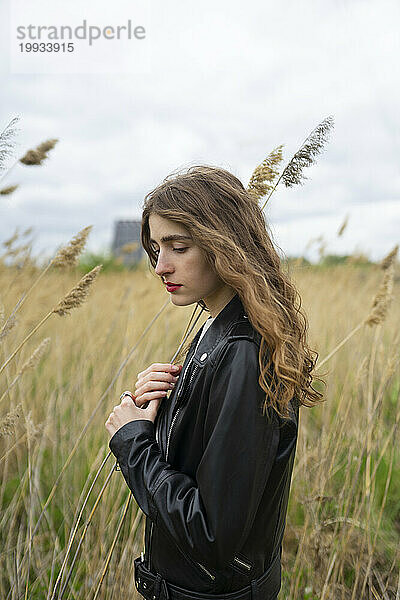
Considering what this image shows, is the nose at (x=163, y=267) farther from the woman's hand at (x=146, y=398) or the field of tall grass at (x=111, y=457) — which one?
the field of tall grass at (x=111, y=457)

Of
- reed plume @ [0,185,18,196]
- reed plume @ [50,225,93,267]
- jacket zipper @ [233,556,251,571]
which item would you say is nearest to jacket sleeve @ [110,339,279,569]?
jacket zipper @ [233,556,251,571]

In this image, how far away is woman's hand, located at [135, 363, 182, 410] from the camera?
1.24m

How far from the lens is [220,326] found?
1.17 meters

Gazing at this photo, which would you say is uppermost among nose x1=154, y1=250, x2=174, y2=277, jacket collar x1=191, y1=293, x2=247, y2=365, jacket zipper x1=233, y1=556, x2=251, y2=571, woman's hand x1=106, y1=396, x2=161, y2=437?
nose x1=154, y1=250, x2=174, y2=277

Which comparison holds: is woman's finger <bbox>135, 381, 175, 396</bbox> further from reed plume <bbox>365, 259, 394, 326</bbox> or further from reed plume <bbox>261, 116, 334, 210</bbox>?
reed plume <bbox>365, 259, 394, 326</bbox>

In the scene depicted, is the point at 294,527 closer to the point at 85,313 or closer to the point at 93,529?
the point at 93,529

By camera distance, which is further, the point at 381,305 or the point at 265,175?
the point at 381,305

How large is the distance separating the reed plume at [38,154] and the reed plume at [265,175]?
2.18ft

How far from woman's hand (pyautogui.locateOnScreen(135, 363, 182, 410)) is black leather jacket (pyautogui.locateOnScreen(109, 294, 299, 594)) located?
0.12 feet

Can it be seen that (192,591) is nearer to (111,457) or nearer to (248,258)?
(248,258)

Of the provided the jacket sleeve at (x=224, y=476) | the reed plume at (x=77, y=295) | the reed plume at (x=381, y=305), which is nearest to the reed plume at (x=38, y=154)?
the reed plume at (x=77, y=295)

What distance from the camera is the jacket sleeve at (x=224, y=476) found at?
100 centimetres

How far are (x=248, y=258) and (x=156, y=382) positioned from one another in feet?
1.09

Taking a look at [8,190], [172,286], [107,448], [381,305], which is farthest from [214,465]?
[107,448]
